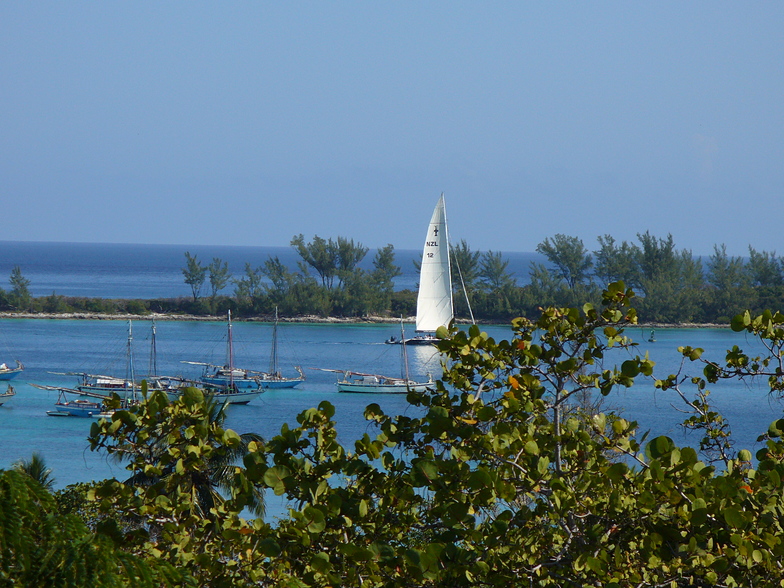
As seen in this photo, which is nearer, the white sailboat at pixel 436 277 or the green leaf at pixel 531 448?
the green leaf at pixel 531 448

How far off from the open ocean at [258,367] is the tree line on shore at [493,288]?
9.18ft

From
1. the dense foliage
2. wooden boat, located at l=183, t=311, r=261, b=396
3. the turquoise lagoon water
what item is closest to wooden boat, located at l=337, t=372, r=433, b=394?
the turquoise lagoon water

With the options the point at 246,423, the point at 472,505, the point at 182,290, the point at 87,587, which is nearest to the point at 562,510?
the point at 472,505

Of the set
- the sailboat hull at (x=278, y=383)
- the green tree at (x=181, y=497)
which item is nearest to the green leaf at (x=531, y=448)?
the green tree at (x=181, y=497)

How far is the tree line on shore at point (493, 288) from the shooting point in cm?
6675

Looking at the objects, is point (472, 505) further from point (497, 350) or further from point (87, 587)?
point (87, 587)

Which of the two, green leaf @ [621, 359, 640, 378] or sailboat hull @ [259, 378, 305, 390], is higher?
green leaf @ [621, 359, 640, 378]

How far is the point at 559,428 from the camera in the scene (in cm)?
423

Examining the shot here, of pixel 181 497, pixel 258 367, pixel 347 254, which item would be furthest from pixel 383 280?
pixel 181 497

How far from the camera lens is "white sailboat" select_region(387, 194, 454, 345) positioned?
43812mm

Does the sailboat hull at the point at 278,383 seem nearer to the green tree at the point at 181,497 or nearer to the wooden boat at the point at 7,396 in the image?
the wooden boat at the point at 7,396

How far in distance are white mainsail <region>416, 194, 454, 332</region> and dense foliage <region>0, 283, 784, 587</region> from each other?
3915 centimetres

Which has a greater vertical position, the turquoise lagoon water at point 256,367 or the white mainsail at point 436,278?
the white mainsail at point 436,278

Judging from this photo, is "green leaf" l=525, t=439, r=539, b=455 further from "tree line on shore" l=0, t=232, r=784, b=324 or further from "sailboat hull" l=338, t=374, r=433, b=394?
"tree line on shore" l=0, t=232, r=784, b=324
